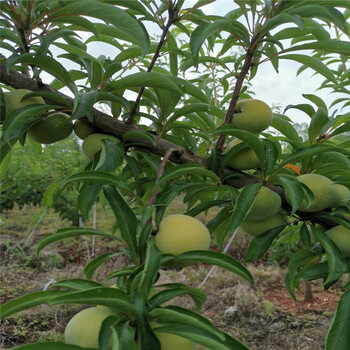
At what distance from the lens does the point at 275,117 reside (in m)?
0.79

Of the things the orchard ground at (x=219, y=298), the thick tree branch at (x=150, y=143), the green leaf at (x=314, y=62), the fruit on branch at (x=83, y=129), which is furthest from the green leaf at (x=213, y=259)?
the orchard ground at (x=219, y=298)

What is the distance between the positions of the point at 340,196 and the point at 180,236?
380mm

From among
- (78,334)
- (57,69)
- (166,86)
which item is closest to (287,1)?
(166,86)

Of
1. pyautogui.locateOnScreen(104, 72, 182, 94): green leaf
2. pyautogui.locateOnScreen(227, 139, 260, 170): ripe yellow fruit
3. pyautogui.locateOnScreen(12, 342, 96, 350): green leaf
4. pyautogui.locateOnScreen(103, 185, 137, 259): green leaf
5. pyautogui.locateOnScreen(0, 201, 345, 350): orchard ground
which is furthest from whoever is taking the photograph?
pyautogui.locateOnScreen(0, 201, 345, 350): orchard ground

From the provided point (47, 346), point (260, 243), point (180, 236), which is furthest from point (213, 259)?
point (260, 243)

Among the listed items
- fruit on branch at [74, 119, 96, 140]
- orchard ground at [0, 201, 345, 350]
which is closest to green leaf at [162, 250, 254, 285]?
fruit on branch at [74, 119, 96, 140]

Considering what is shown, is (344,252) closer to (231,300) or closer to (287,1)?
(287,1)

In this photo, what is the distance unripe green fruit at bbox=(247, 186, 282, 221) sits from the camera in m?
0.62

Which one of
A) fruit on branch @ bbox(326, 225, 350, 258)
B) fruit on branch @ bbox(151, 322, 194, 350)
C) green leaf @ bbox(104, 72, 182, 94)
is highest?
green leaf @ bbox(104, 72, 182, 94)

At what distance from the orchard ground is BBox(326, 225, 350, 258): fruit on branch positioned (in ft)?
4.88

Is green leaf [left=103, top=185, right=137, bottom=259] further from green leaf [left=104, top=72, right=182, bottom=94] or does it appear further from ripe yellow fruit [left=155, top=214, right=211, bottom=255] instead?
green leaf [left=104, top=72, right=182, bottom=94]

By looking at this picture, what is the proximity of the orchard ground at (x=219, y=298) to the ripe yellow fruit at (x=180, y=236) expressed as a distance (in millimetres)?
1558

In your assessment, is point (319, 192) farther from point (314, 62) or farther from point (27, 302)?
point (27, 302)

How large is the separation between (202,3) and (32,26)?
0.31 metres
